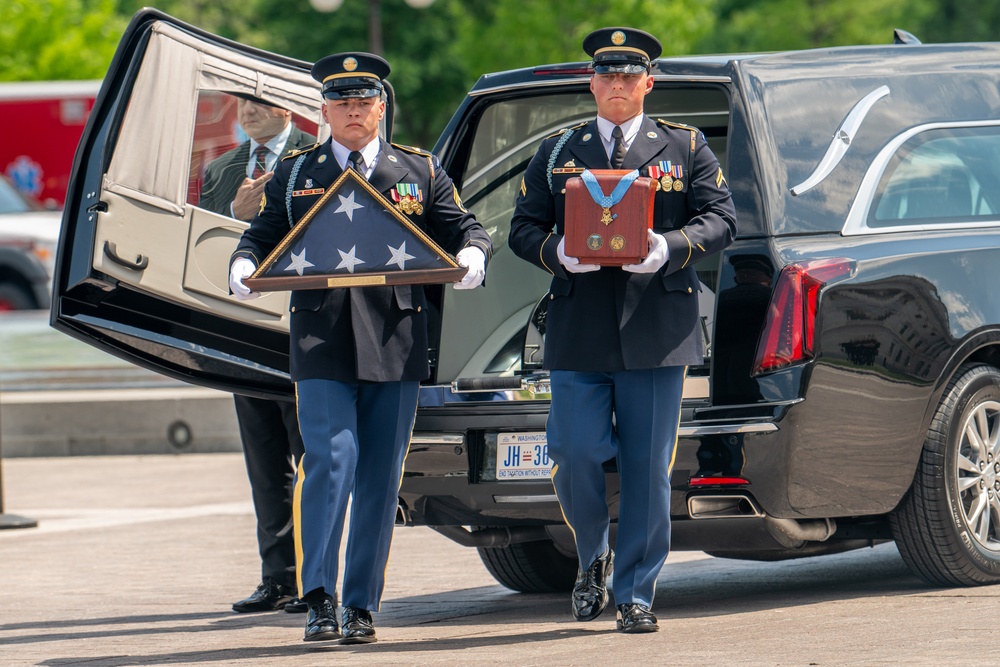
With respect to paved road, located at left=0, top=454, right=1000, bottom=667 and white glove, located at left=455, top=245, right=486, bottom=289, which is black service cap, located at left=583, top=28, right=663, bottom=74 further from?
paved road, located at left=0, top=454, right=1000, bottom=667

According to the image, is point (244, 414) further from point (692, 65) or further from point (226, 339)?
point (692, 65)

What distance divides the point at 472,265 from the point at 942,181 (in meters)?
1.83

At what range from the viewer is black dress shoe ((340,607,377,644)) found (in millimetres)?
5980

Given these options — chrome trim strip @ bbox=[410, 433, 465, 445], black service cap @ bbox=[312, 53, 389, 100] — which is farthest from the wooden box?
chrome trim strip @ bbox=[410, 433, 465, 445]

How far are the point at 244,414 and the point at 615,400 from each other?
1797 mm

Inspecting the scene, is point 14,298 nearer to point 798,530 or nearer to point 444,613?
point 444,613

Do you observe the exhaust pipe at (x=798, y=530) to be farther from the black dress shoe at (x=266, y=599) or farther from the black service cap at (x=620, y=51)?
the black dress shoe at (x=266, y=599)

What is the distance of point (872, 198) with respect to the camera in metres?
6.35

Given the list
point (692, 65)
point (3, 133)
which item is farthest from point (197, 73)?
point (3, 133)

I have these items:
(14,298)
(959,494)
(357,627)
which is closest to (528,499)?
(357,627)

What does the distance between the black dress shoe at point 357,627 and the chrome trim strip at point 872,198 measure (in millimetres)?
2025

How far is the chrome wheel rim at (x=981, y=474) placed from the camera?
6.37 metres

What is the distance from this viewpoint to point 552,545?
7.30 metres

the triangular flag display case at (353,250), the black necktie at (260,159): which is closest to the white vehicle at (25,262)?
the black necktie at (260,159)
